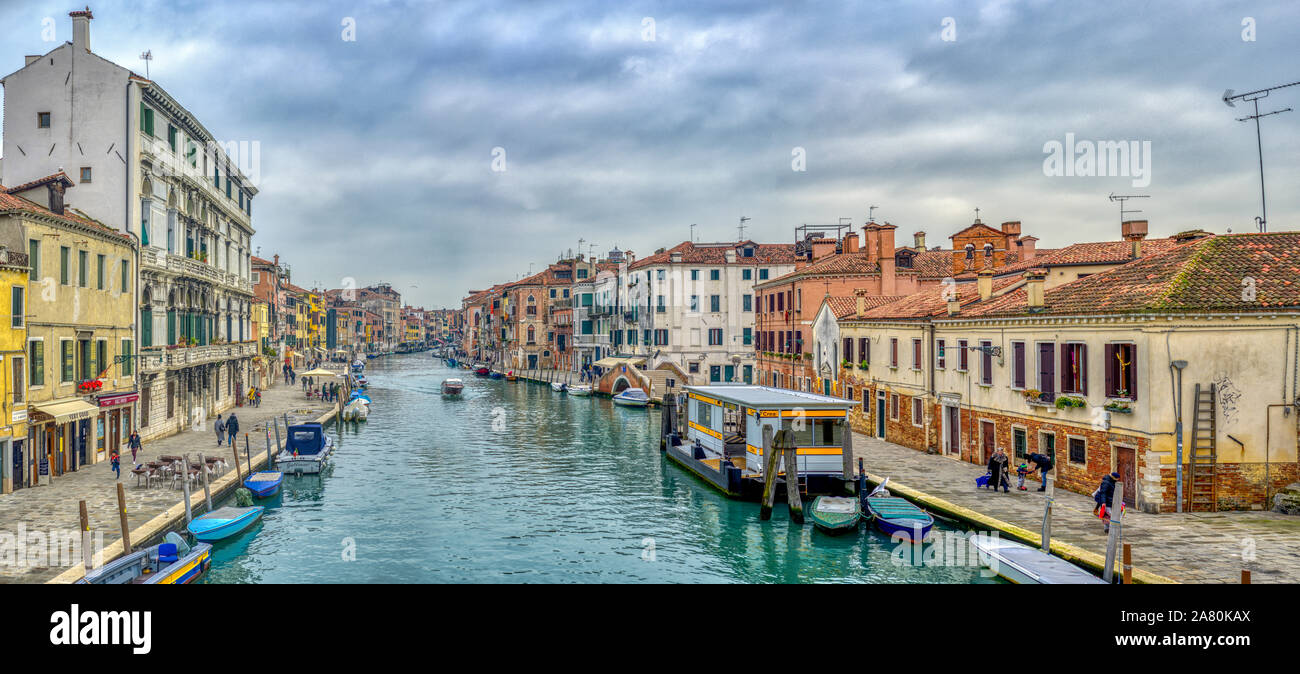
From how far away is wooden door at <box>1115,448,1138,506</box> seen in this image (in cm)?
1861

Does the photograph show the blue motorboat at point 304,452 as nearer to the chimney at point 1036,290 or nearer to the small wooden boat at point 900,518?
the small wooden boat at point 900,518

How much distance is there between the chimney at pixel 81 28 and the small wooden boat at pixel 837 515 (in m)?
30.2

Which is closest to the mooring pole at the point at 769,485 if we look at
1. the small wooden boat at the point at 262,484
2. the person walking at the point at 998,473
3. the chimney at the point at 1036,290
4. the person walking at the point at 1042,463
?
the person walking at the point at 998,473

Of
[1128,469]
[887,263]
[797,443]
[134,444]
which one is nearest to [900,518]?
[797,443]

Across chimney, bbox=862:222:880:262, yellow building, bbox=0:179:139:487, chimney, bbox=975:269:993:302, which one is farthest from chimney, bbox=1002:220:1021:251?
yellow building, bbox=0:179:139:487

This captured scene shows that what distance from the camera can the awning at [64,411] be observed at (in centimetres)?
2189

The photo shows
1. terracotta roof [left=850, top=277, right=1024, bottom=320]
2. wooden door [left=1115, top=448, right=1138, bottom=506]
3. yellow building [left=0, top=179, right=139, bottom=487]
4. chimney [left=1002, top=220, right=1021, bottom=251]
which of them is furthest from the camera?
chimney [left=1002, top=220, right=1021, bottom=251]

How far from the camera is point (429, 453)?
118 feet

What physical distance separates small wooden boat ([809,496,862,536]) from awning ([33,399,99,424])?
2100 centimetres

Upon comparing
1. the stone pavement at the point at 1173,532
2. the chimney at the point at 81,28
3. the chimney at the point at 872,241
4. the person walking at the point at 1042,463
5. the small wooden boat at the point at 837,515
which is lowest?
the small wooden boat at the point at 837,515

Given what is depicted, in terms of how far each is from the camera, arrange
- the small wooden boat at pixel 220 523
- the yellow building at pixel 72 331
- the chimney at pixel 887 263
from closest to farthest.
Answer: the small wooden boat at pixel 220 523
the yellow building at pixel 72 331
the chimney at pixel 887 263

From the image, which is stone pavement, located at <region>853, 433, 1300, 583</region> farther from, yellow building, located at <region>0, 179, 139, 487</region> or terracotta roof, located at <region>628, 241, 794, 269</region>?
terracotta roof, located at <region>628, 241, 794, 269</region>
